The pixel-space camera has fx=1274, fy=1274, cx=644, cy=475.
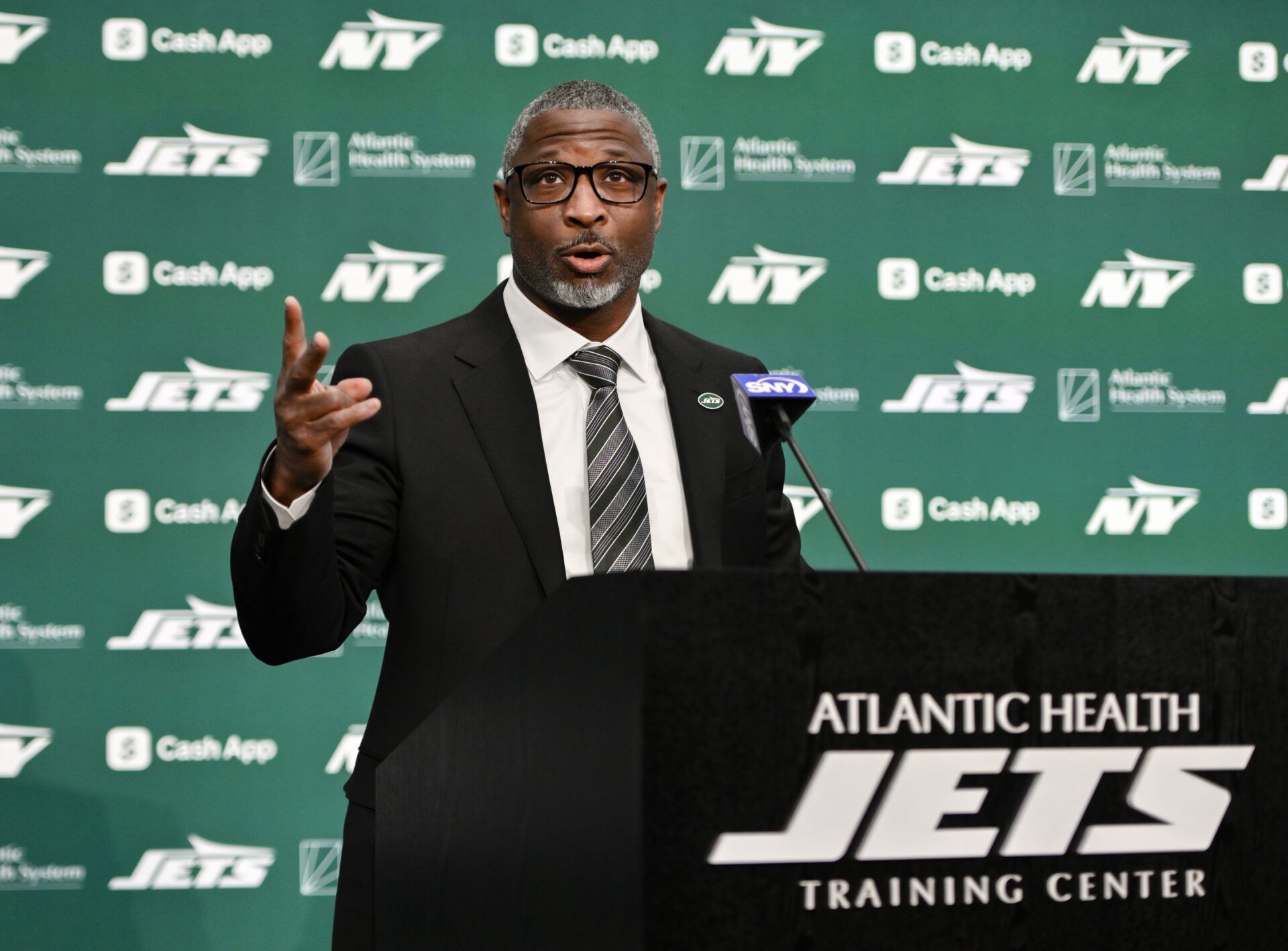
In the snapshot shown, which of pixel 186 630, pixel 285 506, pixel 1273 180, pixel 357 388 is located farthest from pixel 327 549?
pixel 1273 180

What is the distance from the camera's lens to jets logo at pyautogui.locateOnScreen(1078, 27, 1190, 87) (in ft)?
12.2

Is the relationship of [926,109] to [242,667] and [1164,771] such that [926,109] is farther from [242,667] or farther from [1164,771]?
[1164,771]

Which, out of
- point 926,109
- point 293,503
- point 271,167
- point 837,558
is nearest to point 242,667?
point 271,167

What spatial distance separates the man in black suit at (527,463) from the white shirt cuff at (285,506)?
1.6 inches

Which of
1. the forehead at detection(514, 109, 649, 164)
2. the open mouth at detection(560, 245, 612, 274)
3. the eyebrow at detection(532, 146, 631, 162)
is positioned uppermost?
the forehead at detection(514, 109, 649, 164)

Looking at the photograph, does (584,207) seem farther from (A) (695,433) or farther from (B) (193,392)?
(B) (193,392)

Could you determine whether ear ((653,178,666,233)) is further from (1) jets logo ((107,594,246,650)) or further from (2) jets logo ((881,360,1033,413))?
(1) jets logo ((107,594,246,650))

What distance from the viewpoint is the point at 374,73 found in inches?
137

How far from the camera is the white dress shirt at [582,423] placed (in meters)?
1.77

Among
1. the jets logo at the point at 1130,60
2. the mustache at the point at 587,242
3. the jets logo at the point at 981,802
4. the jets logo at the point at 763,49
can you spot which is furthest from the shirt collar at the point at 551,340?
the jets logo at the point at 1130,60

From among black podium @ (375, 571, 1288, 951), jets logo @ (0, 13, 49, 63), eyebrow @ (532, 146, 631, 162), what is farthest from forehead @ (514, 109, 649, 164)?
jets logo @ (0, 13, 49, 63)

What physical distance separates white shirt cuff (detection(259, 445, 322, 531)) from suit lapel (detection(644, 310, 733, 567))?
62 cm

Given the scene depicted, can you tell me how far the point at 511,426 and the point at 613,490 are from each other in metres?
0.17

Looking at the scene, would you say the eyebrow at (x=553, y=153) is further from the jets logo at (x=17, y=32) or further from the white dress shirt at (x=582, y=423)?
the jets logo at (x=17, y=32)
